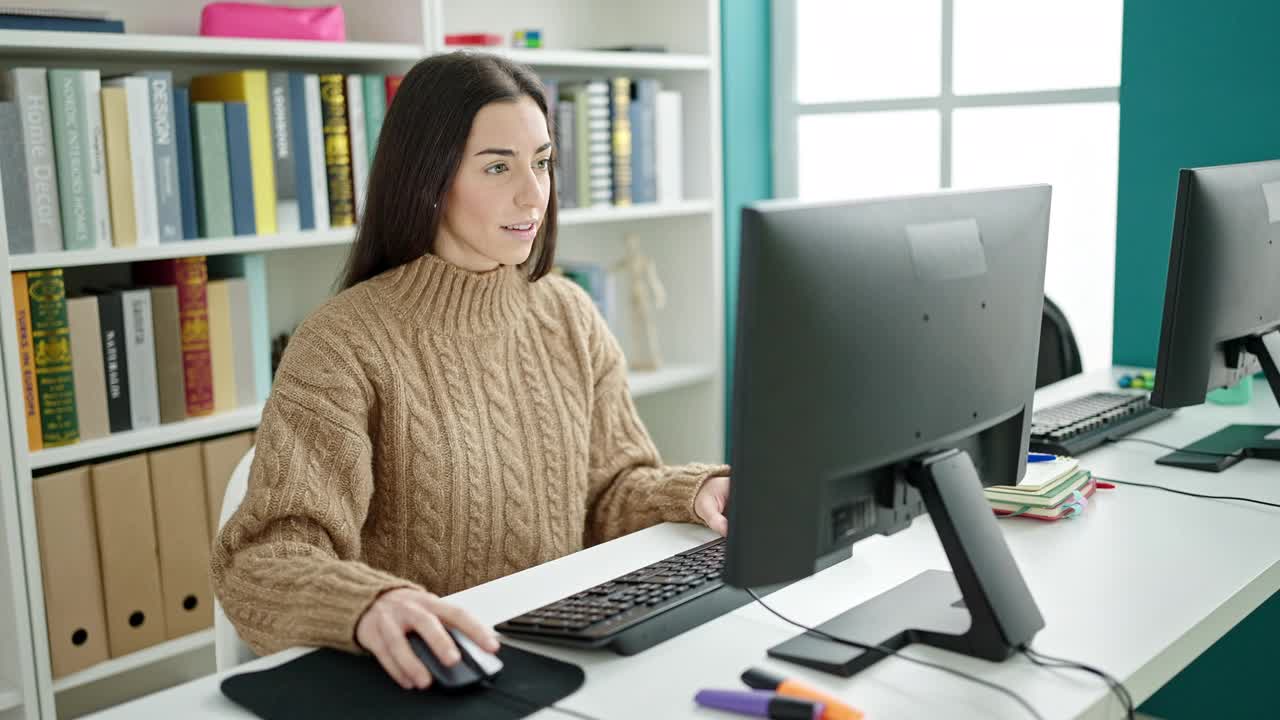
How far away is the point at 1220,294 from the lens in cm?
177

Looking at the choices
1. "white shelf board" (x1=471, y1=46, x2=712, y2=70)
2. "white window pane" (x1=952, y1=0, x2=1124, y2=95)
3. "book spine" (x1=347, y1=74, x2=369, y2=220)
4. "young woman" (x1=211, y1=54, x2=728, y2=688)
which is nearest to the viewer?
"young woman" (x1=211, y1=54, x2=728, y2=688)

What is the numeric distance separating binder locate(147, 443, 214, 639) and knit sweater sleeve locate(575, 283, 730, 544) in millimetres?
943

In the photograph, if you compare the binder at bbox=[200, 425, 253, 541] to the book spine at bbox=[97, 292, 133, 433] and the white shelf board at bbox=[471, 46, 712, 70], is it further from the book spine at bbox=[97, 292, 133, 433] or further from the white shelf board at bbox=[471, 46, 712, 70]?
the white shelf board at bbox=[471, 46, 712, 70]

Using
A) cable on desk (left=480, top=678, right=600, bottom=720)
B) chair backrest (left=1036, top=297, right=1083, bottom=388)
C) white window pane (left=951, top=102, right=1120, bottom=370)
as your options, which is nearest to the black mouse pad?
cable on desk (left=480, top=678, right=600, bottom=720)

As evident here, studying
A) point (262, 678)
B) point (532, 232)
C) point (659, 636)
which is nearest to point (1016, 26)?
point (532, 232)

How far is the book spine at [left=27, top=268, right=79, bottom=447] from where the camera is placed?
2.10m

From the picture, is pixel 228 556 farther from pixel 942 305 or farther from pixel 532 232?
pixel 942 305

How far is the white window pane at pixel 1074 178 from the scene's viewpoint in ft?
9.54

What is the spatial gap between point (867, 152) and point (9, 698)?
236 centimetres

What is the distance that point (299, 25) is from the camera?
238cm

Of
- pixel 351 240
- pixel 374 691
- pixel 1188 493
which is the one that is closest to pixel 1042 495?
pixel 1188 493

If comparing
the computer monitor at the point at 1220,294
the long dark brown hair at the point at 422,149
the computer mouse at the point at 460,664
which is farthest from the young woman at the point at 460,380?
the computer monitor at the point at 1220,294

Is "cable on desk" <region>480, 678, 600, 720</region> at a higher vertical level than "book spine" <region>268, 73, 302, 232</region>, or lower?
lower

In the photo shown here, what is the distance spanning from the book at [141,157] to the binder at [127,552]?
41 cm
